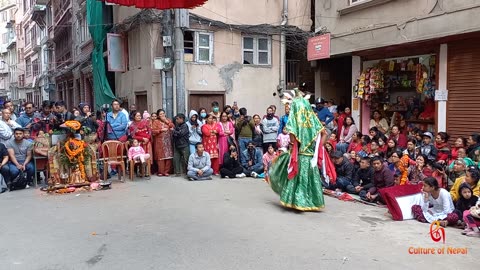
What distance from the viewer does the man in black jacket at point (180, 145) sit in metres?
10.6

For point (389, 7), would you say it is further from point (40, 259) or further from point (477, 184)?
point (40, 259)

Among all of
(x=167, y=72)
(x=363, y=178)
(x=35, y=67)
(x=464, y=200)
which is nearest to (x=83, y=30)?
(x=167, y=72)

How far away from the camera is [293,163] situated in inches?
272

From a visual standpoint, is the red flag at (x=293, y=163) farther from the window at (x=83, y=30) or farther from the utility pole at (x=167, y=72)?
the window at (x=83, y=30)

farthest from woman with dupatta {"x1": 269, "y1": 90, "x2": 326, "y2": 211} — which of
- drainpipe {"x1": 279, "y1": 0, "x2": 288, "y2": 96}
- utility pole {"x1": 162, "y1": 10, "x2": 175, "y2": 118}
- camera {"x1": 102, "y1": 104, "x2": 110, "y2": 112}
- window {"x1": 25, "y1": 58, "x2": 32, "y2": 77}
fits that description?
window {"x1": 25, "y1": 58, "x2": 32, "y2": 77}

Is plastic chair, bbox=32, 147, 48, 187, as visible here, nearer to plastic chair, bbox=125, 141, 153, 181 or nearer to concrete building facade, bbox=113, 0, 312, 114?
plastic chair, bbox=125, 141, 153, 181

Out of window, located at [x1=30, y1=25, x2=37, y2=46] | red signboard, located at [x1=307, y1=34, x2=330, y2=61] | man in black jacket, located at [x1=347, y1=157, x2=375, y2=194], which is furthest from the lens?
window, located at [x1=30, y1=25, x2=37, y2=46]

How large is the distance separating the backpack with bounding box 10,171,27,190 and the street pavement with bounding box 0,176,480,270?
2.77 ft

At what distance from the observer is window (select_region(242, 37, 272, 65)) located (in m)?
14.7

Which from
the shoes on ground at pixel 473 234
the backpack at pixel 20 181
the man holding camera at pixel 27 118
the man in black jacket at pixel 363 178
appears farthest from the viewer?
the man holding camera at pixel 27 118

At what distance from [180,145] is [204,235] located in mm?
5230

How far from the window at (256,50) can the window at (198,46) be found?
4.29 feet

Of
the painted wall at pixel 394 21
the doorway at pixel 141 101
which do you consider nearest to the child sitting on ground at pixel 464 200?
the painted wall at pixel 394 21

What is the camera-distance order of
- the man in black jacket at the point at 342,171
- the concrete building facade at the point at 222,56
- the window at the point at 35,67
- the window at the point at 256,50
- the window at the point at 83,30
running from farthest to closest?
1. the window at the point at 35,67
2. the window at the point at 83,30
3. the window at the point at 256,50
4. the concrete building facade at the point at 222,56
5. the man in black jacket at the point at 342,171
